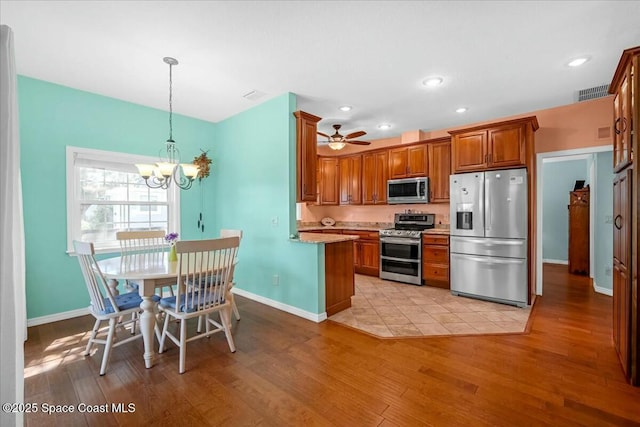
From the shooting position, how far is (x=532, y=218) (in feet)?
13.2

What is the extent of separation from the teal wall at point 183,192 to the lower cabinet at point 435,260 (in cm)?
217

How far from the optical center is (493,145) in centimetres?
389

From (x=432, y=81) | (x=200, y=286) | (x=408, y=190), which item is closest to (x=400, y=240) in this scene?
(x=408, y=190)

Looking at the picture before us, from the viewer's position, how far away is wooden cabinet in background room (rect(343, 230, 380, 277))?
17.3 feet

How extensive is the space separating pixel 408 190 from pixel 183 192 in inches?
151

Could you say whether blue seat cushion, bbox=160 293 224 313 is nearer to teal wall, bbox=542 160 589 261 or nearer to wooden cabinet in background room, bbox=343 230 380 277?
wooden cabinet in background room, bbox=343 230 380 277

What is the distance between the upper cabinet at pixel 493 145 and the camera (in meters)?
3.70

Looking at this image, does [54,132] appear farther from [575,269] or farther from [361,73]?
[575,269]

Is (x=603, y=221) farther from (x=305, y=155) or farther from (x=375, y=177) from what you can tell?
(x=305, y=155)

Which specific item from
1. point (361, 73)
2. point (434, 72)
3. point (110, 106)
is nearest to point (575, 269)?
point (434, 72)

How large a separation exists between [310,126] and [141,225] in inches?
111

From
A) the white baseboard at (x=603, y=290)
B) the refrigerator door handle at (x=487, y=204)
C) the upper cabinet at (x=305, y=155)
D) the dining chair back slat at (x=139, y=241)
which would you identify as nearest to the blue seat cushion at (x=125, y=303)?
the dining chair back slat at (x=139, y=241)

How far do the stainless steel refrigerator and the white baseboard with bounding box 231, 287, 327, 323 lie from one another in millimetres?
2226

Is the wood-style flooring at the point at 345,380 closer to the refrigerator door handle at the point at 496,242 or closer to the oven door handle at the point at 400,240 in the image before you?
the refrigerator door handle at the point at 496,242
